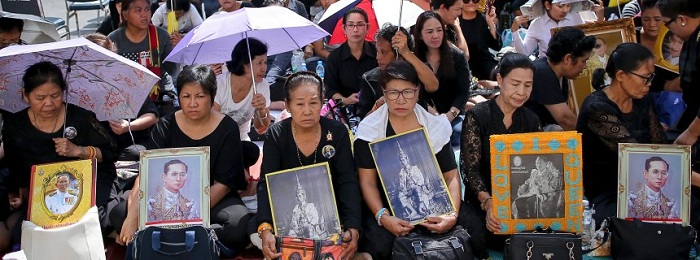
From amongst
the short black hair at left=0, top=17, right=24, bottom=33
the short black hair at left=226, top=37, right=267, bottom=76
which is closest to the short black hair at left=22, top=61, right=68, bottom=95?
the short black hair at left=226, top=37, right=267, bottom=76

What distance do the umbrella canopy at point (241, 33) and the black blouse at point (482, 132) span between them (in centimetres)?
134

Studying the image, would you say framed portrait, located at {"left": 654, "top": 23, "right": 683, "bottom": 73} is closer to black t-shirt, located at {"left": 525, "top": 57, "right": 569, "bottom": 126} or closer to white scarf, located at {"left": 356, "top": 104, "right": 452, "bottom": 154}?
black t-shirt, located at {"left": 525, "top": 57, "right": 569, "bottom": 126}

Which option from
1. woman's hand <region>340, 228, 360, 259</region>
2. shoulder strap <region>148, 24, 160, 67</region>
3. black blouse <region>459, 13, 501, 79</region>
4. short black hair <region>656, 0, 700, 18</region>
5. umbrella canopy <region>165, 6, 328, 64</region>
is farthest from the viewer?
black blouse <region>459, 13, 501, 79</region>

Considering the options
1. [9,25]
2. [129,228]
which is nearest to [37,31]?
[9,25]

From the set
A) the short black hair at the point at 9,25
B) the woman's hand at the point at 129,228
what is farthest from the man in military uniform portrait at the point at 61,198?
the short black hair at the point at 9,25

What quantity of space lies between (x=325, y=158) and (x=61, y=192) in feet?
4.36

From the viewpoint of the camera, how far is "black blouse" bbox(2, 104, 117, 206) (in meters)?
4.49

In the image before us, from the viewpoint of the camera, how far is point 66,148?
4402 mm

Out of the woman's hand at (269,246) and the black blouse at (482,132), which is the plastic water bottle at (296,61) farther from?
the woman's hand at (269,246)

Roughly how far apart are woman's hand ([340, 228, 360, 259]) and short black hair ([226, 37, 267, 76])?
150 centimetres

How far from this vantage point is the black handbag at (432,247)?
388 cm

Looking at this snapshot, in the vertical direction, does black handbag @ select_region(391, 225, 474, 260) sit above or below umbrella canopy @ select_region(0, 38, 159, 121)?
below

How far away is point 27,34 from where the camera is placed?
19.2 ft

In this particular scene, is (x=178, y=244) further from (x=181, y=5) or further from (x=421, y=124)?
(x=181, y=5)
